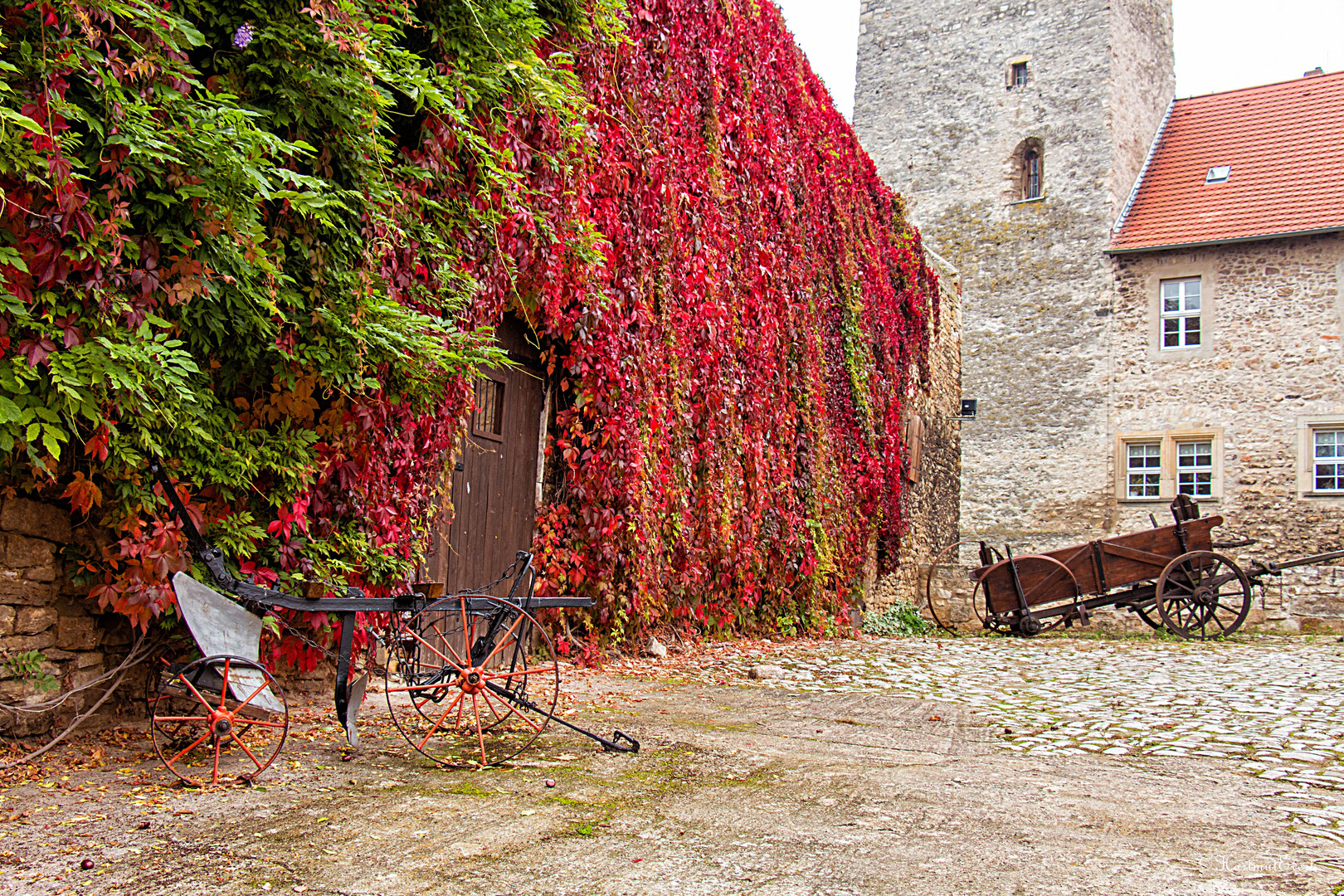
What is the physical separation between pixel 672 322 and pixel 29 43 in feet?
15.8

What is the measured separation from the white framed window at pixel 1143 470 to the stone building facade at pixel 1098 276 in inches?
3.0

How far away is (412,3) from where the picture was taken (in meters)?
4.52

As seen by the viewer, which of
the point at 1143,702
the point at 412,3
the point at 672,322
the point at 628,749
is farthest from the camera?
the point at 672,322

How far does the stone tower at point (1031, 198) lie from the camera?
18.1 m

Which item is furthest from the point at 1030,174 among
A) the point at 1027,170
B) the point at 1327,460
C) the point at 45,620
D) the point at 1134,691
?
the point at 45,620

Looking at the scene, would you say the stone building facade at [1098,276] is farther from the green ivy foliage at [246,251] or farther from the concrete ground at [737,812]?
the green ivy foliage at [246,251]

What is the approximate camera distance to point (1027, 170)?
1984 cm

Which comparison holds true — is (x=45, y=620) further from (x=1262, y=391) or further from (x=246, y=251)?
(x=1262, y=391)

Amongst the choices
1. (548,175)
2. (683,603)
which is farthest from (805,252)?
(548,175)

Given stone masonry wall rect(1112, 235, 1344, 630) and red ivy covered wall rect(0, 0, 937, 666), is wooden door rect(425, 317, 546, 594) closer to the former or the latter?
red ivy covered wall rect(0, 0, 937, 666)

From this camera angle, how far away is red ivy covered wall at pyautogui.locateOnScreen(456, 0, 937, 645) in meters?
6.50

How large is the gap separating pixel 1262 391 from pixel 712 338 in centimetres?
1282

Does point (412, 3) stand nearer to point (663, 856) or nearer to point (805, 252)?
point (663, 856)

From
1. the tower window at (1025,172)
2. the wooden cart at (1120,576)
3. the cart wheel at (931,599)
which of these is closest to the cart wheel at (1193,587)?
the wooden cart at (1120,576)
